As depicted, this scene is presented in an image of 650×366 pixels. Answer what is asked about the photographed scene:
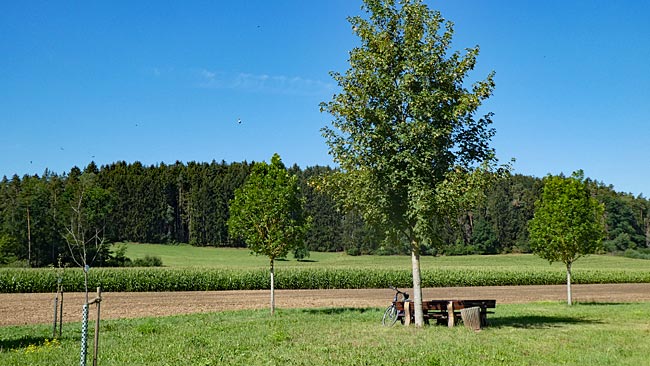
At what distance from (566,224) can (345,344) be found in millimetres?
17703

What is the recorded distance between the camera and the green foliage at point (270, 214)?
23609 millimetres

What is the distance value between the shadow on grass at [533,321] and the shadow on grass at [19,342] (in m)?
12.8

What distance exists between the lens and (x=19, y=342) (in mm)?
14547

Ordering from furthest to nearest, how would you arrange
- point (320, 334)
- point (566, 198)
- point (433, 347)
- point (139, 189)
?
point (139, 189) → point (566, 198) → point (320, 334) → point (433, 347)

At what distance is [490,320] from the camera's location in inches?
750

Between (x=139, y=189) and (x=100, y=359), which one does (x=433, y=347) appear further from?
(x=139, y=189)

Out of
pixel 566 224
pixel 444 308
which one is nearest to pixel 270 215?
pixel 444 308

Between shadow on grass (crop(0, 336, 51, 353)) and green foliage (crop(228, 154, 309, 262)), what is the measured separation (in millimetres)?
9594

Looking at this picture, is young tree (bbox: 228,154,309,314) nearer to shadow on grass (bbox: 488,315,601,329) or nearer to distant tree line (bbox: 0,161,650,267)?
shadow on grass (bbox: 488,315,601,329)

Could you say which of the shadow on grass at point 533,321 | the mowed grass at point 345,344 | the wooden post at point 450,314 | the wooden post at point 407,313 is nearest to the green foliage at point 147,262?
the mowed grass at point 345,344

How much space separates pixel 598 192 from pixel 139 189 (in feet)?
292

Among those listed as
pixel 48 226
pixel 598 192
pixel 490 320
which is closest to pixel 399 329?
pixel 490 320

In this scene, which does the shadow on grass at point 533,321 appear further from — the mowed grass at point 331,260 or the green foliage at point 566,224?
the mowed grass at point 331,260

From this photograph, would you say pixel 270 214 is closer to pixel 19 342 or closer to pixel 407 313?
pixel 407 313
